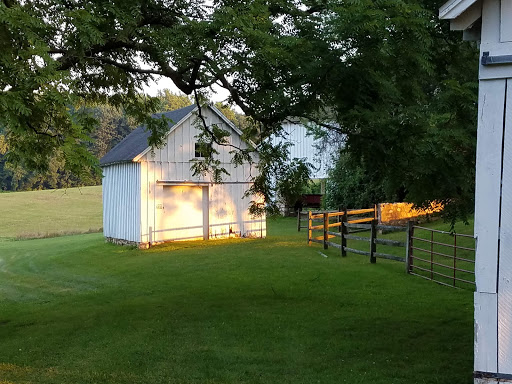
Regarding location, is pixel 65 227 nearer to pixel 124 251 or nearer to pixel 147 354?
pixel 124 251

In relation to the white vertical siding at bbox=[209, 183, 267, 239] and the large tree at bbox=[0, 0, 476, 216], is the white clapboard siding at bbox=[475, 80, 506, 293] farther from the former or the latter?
the white vertical siding at bbox=[209, 183, 267, 239]

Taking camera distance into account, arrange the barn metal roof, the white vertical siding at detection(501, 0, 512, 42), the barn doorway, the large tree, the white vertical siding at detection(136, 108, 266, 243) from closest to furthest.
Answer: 1. the white vertical siding at detection(501, 0, 512, 42)
2. the large tree
3. the white vertical siding at detection(136, 108, 266, 243)
4. the barn metal roof
5. the barn doorway

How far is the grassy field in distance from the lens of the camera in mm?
35344

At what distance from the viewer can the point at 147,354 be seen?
7496 millimetres

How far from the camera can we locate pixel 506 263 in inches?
176

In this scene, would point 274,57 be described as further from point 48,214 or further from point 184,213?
point 48,214

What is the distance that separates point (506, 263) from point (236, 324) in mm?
5456

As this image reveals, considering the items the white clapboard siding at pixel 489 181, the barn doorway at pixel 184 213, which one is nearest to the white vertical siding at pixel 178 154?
the barn doorway at pixel 184 213

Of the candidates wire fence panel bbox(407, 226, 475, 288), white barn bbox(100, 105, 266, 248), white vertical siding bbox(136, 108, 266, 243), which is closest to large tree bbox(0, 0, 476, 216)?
wire fence panel bbox(407, 226, 475, 288)

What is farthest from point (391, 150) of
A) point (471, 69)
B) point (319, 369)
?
point (319, 369)

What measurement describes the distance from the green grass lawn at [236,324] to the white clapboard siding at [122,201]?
511 centimetres

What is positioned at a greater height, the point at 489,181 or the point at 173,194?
the point at 489,181

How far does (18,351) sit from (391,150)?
607 cm

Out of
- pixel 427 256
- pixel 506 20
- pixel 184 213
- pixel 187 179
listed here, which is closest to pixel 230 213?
pixel 184 213
